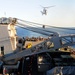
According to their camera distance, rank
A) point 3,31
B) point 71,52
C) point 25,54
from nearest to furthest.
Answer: point 25,54, point 3,31, point 71,52

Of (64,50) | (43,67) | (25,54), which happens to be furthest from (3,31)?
(64,50)

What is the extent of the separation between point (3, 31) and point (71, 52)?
459 inches

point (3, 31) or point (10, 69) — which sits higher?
point (3, 31)

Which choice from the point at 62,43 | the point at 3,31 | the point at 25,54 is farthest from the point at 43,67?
the point at 3,31

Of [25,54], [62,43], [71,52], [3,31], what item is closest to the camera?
[62,43]

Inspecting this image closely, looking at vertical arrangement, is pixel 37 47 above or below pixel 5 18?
below

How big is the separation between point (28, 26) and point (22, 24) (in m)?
1.50

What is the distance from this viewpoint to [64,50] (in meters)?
41.6

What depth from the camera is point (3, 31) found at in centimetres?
3788

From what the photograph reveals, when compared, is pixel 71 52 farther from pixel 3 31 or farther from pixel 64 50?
pixel 3 31

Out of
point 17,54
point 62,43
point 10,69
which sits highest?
point 62,43

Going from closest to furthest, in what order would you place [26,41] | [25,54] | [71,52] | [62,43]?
[62,43] → [25,54] → [71,52] → [26,41]

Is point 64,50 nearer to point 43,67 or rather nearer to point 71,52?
point 71,52

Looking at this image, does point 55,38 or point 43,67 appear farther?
point 43,67
